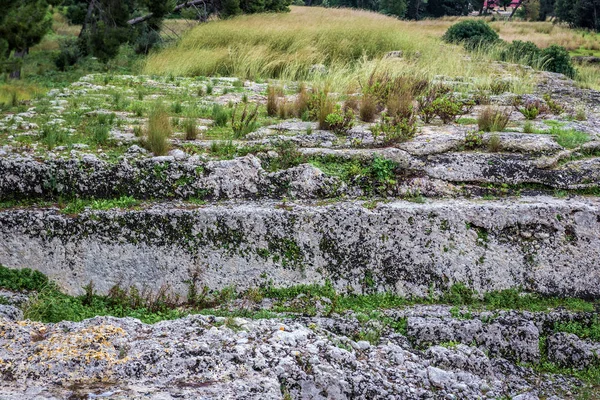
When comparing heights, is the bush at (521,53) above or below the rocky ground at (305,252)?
above

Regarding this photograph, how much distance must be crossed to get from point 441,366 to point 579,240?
90.8 inches

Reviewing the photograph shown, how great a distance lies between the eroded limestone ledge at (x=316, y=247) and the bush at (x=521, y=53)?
34.1 ft

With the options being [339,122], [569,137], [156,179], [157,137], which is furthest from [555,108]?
[156,179]

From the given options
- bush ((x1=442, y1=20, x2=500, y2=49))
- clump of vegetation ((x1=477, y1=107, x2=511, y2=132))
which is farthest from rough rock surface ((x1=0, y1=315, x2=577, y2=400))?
bush ((x1=442, y1=20, x2=500, y2=49))

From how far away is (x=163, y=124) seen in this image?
7402 mm

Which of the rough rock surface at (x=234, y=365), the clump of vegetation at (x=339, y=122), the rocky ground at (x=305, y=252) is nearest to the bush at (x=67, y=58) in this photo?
the rocky ground at (x=305, y=252)

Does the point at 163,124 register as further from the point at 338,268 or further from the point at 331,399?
the point at 331,399

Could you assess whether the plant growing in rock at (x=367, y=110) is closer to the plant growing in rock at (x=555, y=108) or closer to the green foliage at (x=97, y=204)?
the plant growing in rock at (x=555, y=108)

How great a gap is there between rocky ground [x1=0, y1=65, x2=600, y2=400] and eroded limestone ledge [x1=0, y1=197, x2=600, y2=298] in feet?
0.05

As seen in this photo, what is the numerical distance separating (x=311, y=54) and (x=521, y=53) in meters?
6.63

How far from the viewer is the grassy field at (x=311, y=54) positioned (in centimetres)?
1238

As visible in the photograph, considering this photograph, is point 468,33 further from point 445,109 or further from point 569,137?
point 569,137

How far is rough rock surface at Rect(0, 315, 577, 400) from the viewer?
13.1 feet

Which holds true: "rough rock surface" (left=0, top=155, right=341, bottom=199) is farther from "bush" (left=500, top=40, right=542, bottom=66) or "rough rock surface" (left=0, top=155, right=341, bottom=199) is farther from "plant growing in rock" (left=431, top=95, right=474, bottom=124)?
"bush" (left=500, top=40, right=542, bottom=66)
